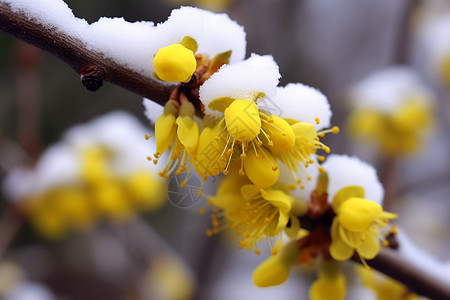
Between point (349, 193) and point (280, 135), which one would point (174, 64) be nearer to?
point (280, 135)

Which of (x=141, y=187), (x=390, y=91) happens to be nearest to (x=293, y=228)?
(x=141, y=187)

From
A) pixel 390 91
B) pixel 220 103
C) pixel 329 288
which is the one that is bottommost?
pixel 329 288

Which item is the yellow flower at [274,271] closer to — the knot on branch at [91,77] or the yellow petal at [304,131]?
the yellow petal at [304,131]

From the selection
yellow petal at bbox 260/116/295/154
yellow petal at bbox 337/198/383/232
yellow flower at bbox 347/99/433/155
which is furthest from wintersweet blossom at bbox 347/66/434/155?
yellow petal at bbox 260/116/295/154

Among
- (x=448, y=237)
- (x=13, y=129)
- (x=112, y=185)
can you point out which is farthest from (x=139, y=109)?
(x=448, y=237)

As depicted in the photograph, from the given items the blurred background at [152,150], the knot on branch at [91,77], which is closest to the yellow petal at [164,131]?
the knot on branch at [91,77]

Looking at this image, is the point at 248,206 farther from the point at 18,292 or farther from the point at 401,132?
the point at 18,292
